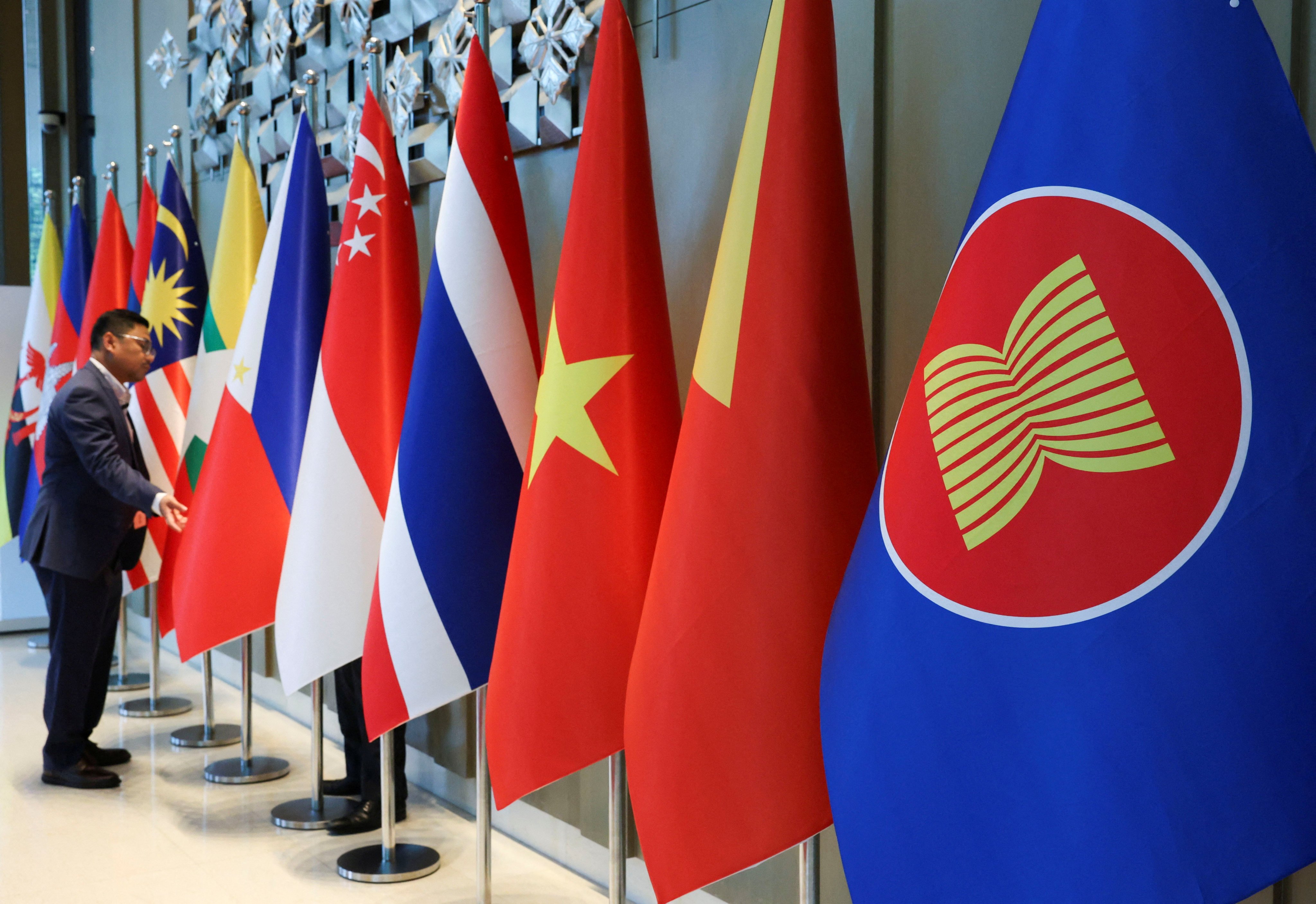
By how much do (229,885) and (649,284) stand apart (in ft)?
6.95

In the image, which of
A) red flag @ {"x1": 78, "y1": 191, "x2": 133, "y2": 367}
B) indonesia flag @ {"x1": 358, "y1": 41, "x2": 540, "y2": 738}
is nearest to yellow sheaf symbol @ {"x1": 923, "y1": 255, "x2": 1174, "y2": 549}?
indonesia flag @ {"x1": 358, "y1": 41, "x2": 540, "y2": 738}

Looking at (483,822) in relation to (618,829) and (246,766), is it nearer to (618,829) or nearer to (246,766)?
(618,829)

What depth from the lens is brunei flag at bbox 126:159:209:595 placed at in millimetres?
4375

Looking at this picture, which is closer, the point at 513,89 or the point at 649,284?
the point at 649,284

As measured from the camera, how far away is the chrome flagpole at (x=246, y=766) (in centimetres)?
399

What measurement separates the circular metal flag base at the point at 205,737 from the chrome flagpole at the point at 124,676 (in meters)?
0.80

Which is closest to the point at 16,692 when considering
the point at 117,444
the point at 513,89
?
the point at 117,444

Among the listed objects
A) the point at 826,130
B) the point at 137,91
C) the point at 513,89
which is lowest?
the point at 826,130

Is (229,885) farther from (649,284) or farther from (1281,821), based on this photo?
(1281,821)

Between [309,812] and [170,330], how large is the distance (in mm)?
1989

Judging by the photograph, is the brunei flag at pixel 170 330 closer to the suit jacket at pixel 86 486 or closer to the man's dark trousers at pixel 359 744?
the suit jacket at pixel 86 486

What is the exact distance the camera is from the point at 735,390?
5.86 ft

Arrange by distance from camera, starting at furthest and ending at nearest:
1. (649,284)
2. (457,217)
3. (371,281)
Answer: (371,281)
(457,217)
(649,284)

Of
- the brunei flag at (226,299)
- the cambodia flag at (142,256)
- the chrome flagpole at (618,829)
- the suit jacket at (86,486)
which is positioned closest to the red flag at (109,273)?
the cambodia flag at (142,256)
